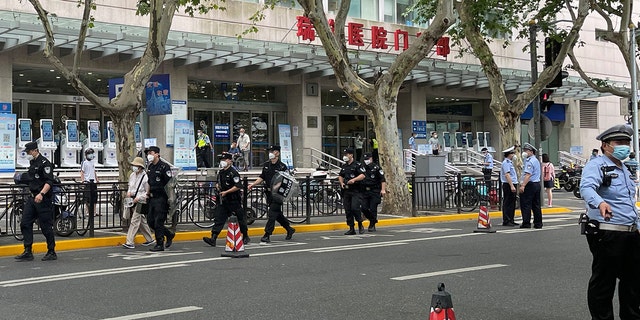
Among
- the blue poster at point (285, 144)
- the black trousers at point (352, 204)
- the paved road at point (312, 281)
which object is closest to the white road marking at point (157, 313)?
the paved road at point (312, 281)

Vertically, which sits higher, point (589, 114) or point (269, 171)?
point (589, 114)

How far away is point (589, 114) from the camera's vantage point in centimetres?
4241

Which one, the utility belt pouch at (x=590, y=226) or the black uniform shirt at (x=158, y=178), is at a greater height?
the black uniform shirt at (x=158, y=178)

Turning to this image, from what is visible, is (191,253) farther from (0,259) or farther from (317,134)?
(317,134)

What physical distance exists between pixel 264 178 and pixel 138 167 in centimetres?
236

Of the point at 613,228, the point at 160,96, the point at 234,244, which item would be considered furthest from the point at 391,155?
the point at 613,228

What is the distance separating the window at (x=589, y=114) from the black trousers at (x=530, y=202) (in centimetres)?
2848

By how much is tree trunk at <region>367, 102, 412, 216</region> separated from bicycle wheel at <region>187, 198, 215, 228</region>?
5.46 m

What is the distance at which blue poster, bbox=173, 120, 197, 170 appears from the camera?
25875 millimetres

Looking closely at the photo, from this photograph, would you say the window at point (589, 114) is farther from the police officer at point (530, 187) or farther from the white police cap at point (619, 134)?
the white police cap at point (619, 134)

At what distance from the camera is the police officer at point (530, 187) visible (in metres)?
15.3

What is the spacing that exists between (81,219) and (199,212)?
Result: 102 inches

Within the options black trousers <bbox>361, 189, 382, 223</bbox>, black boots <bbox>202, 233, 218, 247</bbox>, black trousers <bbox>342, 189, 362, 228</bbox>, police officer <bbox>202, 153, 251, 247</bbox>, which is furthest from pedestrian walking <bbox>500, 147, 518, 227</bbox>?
black boots <bbox>202, 233, 218, 247</bbox>

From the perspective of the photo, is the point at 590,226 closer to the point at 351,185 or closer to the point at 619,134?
the point at 619,134
